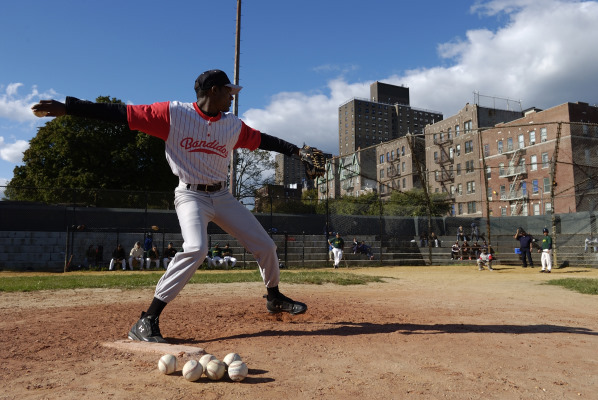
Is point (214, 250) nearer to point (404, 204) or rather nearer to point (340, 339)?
point (404, 204)

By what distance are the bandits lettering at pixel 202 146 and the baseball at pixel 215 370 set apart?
7.05ft

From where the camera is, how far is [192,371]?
9.11 feet

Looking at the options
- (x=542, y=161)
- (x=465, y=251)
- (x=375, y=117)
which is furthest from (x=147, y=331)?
(x=375, y=117)

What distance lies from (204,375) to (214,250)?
17.4 metres

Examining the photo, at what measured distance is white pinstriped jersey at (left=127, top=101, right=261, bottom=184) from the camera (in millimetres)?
4145

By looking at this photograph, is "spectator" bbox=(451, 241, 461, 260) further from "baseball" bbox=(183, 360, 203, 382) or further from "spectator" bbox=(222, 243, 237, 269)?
"baseball" bbox=(183, 360, 203, 382)

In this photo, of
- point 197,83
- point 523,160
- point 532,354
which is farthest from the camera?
point 523,160

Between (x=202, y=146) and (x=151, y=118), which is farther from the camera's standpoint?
(x=202, y=146)

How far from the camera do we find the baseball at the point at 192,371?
277cm

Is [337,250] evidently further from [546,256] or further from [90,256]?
[90,256]

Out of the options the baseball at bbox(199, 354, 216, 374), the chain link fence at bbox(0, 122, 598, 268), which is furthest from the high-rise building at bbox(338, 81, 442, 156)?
the baseball at bbox(199, 354, 216, 374)

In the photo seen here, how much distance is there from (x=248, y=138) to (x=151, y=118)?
1137 millimetres

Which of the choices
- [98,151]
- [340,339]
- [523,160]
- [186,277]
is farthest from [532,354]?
[523,160]

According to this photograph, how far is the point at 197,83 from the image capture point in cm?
440
